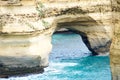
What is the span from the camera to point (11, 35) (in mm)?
19828

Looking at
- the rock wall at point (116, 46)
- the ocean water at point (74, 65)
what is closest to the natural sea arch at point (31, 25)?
the ocean water at point (74, 65)

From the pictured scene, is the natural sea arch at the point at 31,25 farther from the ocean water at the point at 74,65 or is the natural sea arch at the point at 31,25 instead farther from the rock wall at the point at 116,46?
the rock wall at the point at 116,46

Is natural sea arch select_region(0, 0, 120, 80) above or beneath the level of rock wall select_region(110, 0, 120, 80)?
beneath

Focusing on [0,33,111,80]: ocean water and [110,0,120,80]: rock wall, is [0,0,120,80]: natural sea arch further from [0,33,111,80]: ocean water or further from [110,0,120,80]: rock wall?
[110,0,120,80]: rock wall

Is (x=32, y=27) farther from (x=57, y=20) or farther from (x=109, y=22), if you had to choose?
(x=109, y=22)

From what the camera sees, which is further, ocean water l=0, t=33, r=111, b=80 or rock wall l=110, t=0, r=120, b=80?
ocean water l=0, t=33, r=111, b=80

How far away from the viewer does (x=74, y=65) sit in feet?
72.6

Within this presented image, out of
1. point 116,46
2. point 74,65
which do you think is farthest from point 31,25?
point 116,46

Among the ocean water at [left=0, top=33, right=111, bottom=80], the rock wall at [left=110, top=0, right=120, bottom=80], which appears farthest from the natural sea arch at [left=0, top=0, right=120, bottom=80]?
the rock wall at [left=110, top=0, right=120, bottom=80]

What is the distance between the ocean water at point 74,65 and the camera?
1936cm

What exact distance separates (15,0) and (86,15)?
4.74m

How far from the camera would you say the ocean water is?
19359 mm

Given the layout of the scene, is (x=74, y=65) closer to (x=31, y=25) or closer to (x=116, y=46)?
(x=31, y=25)

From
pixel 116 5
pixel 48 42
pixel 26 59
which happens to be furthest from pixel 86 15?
pixel 116 5
